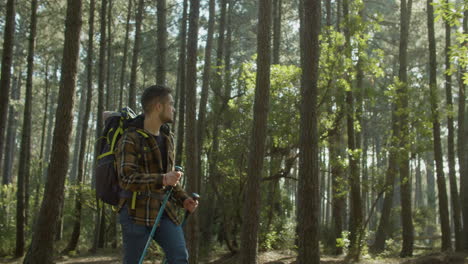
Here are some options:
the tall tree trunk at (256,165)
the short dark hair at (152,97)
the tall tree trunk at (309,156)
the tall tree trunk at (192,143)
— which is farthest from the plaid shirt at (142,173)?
the tall tree trunk at (192,143)

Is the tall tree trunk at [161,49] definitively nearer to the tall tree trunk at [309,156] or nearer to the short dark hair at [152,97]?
the tall tree trunk at [309,156]

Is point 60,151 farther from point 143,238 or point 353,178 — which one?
point 353,178

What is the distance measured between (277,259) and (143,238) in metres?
9.58

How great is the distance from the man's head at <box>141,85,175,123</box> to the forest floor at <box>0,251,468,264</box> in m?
8.99

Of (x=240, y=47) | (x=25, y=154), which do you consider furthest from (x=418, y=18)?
(x=25, y=154)

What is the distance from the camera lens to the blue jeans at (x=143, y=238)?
129 inches

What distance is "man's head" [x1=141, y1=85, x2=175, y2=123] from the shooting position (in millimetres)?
3484

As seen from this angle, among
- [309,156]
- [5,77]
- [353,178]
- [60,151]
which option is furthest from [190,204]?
[353,178]

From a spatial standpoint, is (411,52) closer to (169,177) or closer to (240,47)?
(240,47)

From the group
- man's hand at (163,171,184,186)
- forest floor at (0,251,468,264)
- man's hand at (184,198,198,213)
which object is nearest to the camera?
man's hand at (163,171,184,186)

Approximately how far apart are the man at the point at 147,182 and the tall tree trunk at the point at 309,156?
4.33 m

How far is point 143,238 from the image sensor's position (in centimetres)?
332

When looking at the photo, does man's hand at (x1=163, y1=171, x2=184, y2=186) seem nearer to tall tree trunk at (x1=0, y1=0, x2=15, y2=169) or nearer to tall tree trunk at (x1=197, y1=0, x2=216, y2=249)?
tall tree trunk at (x1=0, y1=0, x2=15, y2=169)

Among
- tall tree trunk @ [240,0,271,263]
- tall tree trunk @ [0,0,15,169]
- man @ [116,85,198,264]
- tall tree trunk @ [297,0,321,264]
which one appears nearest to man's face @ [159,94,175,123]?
man @ [116,85,198,264]
